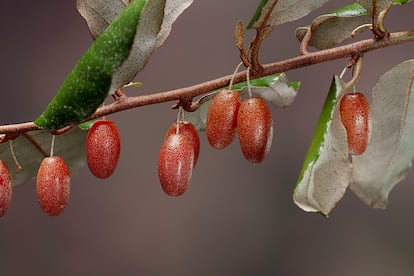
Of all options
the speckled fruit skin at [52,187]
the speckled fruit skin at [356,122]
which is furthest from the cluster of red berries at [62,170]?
the speckled fruit skin at [356,122]

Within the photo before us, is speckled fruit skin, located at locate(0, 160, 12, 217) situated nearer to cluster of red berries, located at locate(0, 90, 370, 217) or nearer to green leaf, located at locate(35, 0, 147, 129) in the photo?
cluster of red berries, located at locate(0, 90, 370, 217)

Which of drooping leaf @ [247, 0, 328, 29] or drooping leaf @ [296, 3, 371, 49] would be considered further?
drooping leaf @ [296, 3, 371, 49]

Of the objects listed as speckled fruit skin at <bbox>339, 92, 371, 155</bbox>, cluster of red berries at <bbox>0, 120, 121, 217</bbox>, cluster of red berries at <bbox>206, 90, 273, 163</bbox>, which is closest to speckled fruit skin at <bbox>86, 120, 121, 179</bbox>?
cluster of red berries at <bbox>0, 120, 121, 217</bbox>

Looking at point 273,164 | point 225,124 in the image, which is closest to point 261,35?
point 225,124

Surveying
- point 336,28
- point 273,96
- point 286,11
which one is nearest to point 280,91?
point 273,96

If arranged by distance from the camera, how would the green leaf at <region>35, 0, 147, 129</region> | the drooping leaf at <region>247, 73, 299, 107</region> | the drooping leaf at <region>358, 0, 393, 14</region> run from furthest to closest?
the drooping leaf at <region>247, 73, 299, 107</region> → the drooping leaf at <region>358, 0, 393, 14</region> → the green leaf at <region>35, 0, 147, 129</region>

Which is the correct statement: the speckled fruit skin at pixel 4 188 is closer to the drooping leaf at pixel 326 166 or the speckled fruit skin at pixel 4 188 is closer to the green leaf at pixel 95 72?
the green leaf at pixel 95 72
